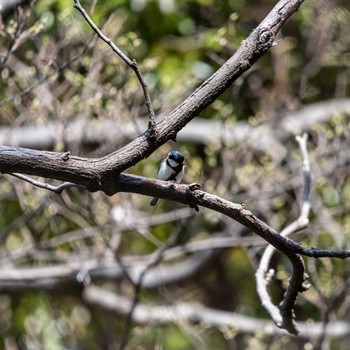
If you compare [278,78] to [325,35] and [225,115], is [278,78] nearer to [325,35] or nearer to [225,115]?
[325,35]

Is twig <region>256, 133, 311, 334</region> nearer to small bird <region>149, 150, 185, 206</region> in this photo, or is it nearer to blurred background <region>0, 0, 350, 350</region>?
small bird <region>149, 150, 185, 206</region>

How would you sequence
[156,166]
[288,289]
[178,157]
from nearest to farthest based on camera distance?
[288,289], [178,157], [156,166]

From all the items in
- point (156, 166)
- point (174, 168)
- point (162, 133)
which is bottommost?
point (156, 166)

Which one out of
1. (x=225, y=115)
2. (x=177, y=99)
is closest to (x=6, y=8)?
(x=177, y=99)

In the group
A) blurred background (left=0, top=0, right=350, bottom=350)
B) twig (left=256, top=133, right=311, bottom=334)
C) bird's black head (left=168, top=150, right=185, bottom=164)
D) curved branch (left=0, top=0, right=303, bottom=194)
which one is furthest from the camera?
blurred background (left=0, top=0, right=350, bottom=350)

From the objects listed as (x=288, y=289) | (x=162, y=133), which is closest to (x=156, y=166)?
(x=288, y=289)

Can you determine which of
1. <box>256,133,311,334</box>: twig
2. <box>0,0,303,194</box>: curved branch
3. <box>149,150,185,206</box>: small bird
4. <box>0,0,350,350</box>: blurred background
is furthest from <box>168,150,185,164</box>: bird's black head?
<box>0,0,350,350</box>: blurred background

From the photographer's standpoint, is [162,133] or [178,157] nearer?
[162,133]

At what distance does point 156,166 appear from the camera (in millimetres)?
5270

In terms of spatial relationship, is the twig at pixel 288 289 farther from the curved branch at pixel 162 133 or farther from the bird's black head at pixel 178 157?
the curved branch at pixel 162 133

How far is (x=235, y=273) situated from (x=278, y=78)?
6.35ft

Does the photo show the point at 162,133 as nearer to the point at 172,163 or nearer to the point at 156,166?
Result: the point at 172,163

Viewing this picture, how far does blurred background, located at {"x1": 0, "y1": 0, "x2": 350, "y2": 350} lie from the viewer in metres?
4.80

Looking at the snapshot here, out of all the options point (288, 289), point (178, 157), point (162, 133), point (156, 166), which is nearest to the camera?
point (162, 133)
